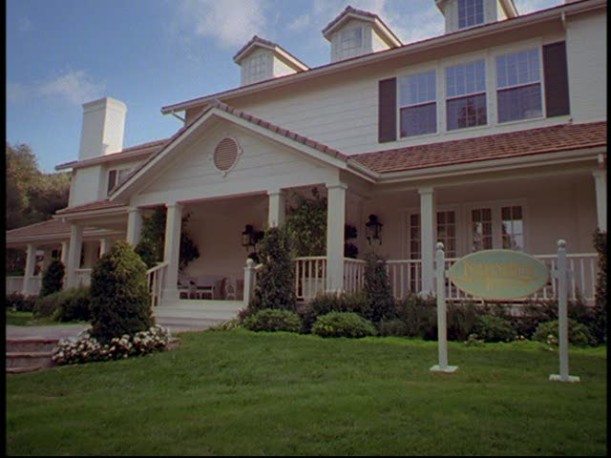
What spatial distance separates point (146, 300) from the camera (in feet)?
26.2

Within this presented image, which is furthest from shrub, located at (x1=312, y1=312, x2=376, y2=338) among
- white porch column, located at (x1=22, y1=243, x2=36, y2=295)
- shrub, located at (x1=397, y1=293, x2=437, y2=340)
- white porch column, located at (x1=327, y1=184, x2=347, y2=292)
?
white porch column, located at (x1=22, y1=243, x2=36, y2=295)

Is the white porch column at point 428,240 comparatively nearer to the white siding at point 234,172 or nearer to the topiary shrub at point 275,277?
the white siding at point 234,172

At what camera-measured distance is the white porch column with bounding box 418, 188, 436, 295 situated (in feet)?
33.7

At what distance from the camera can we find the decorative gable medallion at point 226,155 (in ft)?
39.6

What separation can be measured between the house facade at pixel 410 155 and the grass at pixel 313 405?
362 centimetres

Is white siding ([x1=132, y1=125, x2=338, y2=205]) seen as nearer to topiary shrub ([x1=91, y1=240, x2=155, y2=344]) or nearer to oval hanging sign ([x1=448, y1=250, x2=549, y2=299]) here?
topiary shrub ([x1=91, y1=240, x2=155, y2=344])

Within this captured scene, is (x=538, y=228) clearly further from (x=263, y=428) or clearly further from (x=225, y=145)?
(x=263, y=428)

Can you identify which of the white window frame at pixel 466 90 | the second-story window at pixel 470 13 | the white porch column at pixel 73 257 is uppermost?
the second-story window at pixel 470 13

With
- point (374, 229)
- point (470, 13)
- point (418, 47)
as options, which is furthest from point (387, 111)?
point (470, 13)

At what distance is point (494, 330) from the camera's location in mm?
8133

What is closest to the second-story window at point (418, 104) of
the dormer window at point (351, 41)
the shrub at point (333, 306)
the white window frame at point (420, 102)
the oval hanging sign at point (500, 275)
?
the white window frame at point (420, 102)

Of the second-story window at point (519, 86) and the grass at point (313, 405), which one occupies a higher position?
the second-story window at point (519, 86)

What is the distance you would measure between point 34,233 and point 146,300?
16.7 m

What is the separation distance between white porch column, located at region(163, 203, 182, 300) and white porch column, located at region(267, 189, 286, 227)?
2.89m
